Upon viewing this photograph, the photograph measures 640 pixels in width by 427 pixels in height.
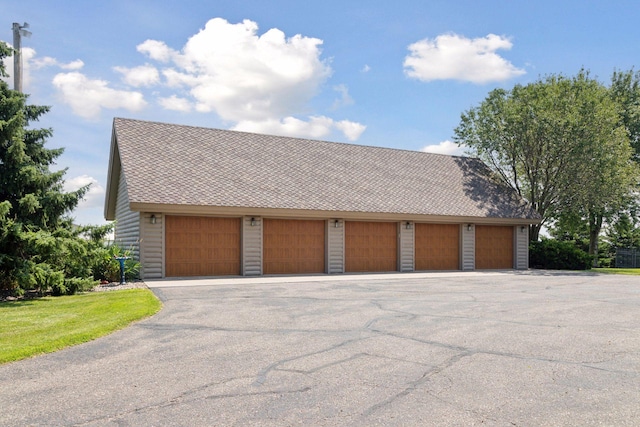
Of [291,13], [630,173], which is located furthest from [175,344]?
[630,173]

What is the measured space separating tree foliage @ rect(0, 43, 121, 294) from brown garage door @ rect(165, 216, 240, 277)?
3379 mm

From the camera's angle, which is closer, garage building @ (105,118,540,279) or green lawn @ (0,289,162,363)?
green lawn @ (0,289,162,363)

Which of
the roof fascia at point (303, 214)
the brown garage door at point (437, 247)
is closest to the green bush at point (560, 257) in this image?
the roof fascia at point (303, 214)

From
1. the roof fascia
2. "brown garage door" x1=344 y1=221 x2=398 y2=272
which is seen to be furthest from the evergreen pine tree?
"brown garage door" x1=344 y1=221 x2=398 y2=272

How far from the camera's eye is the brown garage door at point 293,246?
19031 mm

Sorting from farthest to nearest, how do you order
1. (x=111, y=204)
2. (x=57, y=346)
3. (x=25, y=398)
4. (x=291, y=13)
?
(x=111, y=204)
(x=291, y=13)
(x=57, y=346)
(x=25, y=398)

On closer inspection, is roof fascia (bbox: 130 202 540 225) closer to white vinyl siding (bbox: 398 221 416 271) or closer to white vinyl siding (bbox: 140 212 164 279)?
white vinyl siding (bbox: 140 212 164 279)

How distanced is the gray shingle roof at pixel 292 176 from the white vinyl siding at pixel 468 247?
0.88 metres

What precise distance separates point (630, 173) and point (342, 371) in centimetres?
2697

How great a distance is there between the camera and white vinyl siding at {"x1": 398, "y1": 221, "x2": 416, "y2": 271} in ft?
70.7

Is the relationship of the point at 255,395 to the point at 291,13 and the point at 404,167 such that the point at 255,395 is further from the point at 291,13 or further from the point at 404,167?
the point at 404,167

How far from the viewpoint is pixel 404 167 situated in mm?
25234

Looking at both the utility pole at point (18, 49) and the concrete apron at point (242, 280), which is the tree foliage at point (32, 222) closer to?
the concrete apron at point (242, 280)

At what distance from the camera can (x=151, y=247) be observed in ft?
55.2
